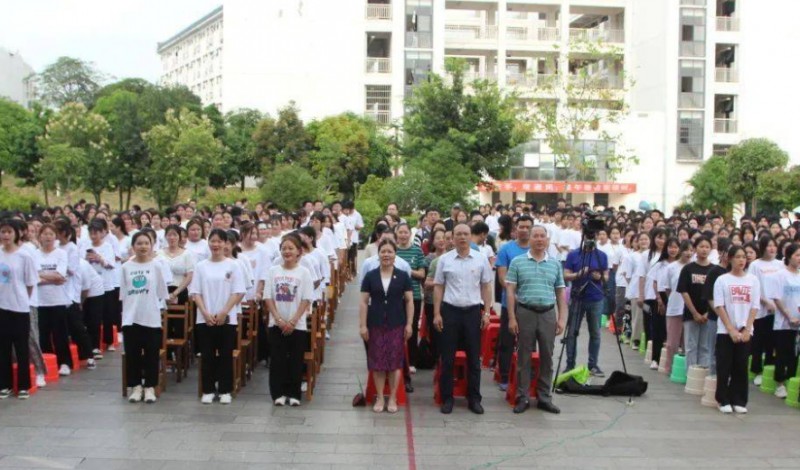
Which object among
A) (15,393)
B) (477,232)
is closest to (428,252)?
(477,232)

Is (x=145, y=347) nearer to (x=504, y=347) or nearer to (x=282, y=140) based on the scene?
(x=504, y=347)

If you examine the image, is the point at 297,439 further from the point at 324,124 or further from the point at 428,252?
the point at 324,124

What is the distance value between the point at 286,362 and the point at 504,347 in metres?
2.27

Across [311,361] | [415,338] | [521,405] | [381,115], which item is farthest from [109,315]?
[381,115]

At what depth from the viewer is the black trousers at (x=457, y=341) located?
844 cm

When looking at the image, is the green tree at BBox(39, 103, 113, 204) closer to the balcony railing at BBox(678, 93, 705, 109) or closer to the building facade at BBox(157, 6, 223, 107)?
the building facade at BBox(157, 6, 223, 107)

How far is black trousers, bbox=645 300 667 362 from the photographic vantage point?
10.9 m

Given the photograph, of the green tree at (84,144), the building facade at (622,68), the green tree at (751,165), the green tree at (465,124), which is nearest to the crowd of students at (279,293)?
the green tree at (465,124)

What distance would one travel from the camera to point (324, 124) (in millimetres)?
38750

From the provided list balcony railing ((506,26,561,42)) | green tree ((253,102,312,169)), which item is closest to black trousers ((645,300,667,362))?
green tree ((253,102,312,169))

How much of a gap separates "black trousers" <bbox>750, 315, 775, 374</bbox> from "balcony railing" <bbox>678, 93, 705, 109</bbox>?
124ft

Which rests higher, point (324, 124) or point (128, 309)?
point (324, 124)

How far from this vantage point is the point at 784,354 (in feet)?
31.1

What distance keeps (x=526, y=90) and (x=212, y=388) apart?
38755mm
